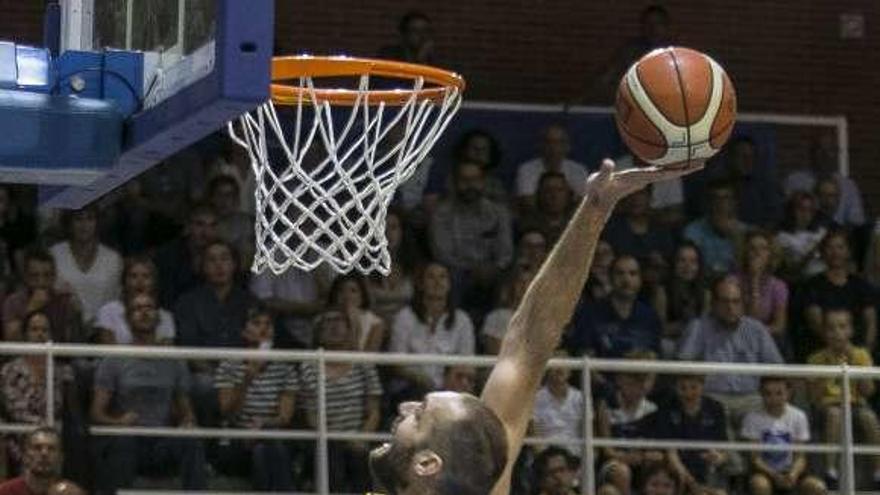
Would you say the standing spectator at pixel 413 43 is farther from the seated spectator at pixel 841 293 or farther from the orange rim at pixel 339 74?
the orange rim at pixel 339 74

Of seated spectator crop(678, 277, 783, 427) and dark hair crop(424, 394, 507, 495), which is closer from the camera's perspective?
dark hair crop(424, 394, 507, 495)

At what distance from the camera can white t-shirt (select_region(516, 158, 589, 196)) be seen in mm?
11656

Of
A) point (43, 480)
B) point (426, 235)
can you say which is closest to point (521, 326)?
point (43, 480)

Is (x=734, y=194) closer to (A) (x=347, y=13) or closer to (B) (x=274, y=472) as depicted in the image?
(A) (x=347, y=13)

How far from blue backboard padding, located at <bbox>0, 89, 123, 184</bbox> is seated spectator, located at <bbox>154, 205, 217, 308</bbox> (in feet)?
16.3

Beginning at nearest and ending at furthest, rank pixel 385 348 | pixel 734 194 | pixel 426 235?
1. pixel 385 348
2. pixel 426 235
3. pixel 734 194

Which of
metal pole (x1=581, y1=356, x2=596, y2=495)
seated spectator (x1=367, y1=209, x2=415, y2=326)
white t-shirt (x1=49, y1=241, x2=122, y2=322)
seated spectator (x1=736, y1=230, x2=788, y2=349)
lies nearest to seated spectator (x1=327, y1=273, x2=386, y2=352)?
seated spectator (x1=367, y1=209, x2=415, y2=326)

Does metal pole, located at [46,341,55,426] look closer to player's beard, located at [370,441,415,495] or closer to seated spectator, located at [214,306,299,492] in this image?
seated spectator, located at [214,306,299,492]

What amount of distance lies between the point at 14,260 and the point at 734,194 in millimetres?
4289

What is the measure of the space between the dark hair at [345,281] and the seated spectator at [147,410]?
912mm

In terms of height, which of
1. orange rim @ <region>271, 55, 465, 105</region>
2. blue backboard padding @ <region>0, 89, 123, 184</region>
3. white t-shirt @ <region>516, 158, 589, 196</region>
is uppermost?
white t-shirt @ <region>516, 158, 589, 196</region>

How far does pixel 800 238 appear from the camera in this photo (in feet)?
38.6

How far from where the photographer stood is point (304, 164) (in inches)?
255

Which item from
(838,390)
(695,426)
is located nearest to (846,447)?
(695,426)
